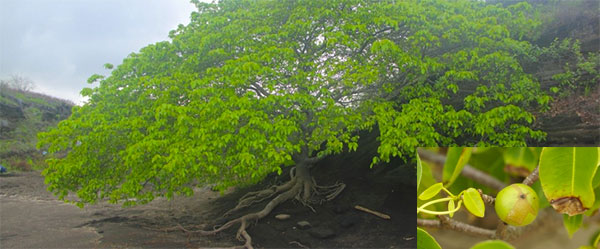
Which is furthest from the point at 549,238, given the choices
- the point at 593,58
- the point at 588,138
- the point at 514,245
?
the point at 593,58

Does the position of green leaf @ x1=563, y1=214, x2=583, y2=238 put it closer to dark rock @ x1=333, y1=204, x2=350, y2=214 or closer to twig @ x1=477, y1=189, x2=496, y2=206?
twig @ x1=477, y1=189, x2=496, y2=206

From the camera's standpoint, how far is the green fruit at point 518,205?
2.75 ft

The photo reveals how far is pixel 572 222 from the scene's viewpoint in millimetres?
861

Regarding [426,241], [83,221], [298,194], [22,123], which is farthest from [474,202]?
[22,123]

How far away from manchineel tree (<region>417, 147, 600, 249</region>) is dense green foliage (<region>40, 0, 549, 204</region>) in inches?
165

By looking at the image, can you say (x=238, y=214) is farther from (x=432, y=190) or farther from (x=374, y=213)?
(x=432, y=190)

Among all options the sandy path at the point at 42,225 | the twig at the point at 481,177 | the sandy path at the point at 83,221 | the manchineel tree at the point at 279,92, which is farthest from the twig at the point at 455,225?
the sandy path at the point at 42,225

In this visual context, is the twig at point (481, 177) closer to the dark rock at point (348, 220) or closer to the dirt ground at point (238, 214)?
the dirt ground at point (238, 214)

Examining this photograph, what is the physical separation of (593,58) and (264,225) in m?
6.84

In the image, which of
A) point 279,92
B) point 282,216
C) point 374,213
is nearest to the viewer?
point 279,92

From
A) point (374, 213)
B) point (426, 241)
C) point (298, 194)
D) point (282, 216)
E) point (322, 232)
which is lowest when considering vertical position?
point (322, 232)

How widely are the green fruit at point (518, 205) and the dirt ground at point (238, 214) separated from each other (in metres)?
5.28

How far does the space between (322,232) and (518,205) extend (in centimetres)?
583

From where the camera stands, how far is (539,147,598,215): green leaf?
0.79 meters
